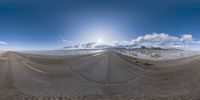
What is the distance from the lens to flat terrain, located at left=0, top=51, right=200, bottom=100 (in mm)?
3891

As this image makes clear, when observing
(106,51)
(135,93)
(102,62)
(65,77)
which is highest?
(106,51)

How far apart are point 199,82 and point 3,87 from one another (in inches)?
226

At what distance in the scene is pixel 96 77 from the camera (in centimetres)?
412

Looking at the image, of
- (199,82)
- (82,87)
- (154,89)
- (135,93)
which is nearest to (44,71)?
(82,87)

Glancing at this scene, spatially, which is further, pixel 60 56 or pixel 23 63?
pixel 60 56

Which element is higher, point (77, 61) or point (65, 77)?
point (77, 61)

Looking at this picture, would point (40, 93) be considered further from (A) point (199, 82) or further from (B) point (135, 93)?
(A) point (199, 82)

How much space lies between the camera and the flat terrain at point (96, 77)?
3.89 m

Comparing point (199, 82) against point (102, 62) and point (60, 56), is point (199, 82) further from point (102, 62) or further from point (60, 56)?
point (60, 56)

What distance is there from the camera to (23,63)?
3762 mm

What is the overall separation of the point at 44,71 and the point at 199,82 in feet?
15.3

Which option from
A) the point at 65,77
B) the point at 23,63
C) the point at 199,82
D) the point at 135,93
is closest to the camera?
the point at 23,63

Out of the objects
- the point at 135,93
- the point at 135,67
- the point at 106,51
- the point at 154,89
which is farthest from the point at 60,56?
the point at 154,89

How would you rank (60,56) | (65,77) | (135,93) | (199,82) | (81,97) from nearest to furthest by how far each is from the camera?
(60,56), (65,77), (81,97), (135,93), (199,82)
